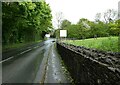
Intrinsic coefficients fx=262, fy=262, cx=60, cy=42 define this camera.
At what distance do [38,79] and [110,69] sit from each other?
23.4ft

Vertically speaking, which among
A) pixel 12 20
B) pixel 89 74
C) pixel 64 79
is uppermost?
pixel 12 20

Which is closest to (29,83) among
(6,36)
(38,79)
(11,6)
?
(38,79)

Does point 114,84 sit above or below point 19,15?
below

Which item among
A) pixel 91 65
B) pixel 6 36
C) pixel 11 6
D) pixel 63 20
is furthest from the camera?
pixel 63 20

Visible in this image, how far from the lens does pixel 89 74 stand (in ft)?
23.5

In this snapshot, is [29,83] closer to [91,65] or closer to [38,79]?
[38,79]

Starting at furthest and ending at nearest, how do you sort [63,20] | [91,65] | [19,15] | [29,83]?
1. [63,20]
2. [19,15]
3. [29,83]
4. [91,65]

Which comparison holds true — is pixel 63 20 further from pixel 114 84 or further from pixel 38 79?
pixel 114 84

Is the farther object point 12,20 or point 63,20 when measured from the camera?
point 63,20

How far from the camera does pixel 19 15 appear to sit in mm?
35500

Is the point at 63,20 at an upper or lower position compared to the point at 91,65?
upper

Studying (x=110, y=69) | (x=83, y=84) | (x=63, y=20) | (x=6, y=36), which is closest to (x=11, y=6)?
(x=6, y=36)

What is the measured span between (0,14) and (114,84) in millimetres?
30173

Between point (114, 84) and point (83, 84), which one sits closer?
point (114, 84)
